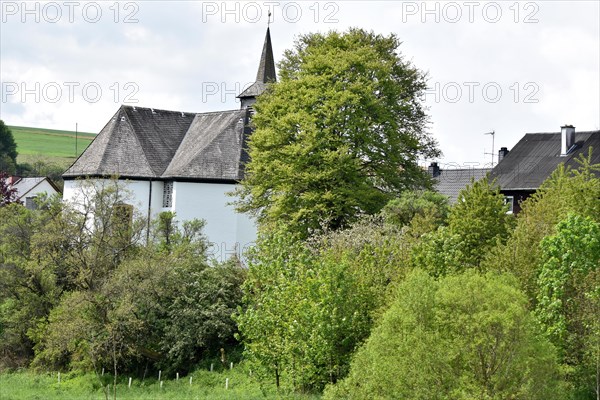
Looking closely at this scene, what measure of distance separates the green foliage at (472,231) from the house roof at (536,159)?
61.0ft

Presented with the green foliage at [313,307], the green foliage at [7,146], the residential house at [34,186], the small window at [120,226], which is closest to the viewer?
the green foliage at [313,307]

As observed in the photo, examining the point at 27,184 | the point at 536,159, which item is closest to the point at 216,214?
the point at 536,159

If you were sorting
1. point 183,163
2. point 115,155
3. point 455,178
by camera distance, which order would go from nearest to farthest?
point 183,163 < point 115,155 < point 455,178

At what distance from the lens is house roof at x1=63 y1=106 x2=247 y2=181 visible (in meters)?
49.8

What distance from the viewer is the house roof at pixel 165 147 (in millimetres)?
49750

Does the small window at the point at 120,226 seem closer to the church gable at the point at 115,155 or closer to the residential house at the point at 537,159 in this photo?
the church gable at the point at 115,155

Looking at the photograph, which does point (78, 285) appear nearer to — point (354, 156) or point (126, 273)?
point (126, 273)

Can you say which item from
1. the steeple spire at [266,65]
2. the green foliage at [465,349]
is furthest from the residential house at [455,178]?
the green foliage at [465,349]

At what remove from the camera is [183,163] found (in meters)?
50.4

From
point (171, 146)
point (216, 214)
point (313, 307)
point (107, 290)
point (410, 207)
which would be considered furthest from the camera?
point (171, 146)

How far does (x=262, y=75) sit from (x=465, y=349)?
36.0 m

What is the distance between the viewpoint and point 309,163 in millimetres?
39781

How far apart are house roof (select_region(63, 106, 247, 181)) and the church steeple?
1.60m

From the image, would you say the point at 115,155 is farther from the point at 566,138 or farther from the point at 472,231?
the point at 472,231
